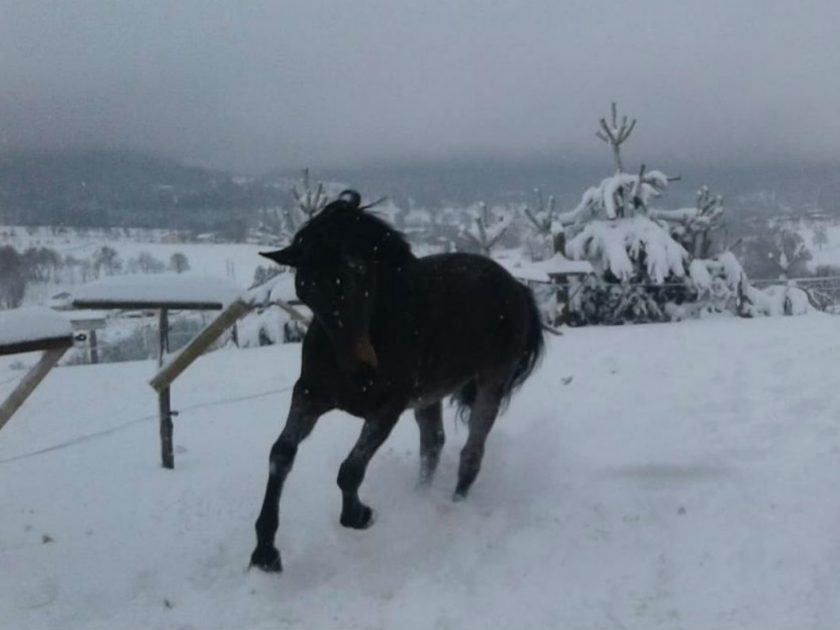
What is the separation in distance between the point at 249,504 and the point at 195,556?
0.68 meters

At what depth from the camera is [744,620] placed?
2.92 meters

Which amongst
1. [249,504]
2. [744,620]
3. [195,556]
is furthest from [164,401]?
[744,620]

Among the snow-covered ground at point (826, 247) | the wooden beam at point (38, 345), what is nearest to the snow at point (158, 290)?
the wooden beam at point (38, 345)

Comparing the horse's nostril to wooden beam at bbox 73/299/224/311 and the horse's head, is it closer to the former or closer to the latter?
the horse's head

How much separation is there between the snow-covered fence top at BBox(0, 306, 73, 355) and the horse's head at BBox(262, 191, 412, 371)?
3.35 feet

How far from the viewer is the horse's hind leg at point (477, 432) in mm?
4539

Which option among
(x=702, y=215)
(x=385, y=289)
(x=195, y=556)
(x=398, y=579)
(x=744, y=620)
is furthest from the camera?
(x=702, y=215)

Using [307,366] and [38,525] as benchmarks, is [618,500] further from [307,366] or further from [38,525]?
[38,525]

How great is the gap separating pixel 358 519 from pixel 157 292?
86.5 inches

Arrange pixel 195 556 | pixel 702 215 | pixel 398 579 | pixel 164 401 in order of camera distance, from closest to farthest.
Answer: pixel 398 579, pixel 195 556, pixel 164 401, pixel 702 215

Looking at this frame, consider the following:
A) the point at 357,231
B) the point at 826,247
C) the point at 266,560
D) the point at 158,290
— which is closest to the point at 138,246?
the point at 158,290

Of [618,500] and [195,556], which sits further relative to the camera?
[618,500]

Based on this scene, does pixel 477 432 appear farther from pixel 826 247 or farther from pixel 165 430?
pixel 826 247

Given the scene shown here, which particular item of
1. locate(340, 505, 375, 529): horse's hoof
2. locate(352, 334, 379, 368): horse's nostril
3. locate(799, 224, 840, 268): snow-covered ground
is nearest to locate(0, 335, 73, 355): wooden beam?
locate(352, 334, 379, 368): horse's nostril
